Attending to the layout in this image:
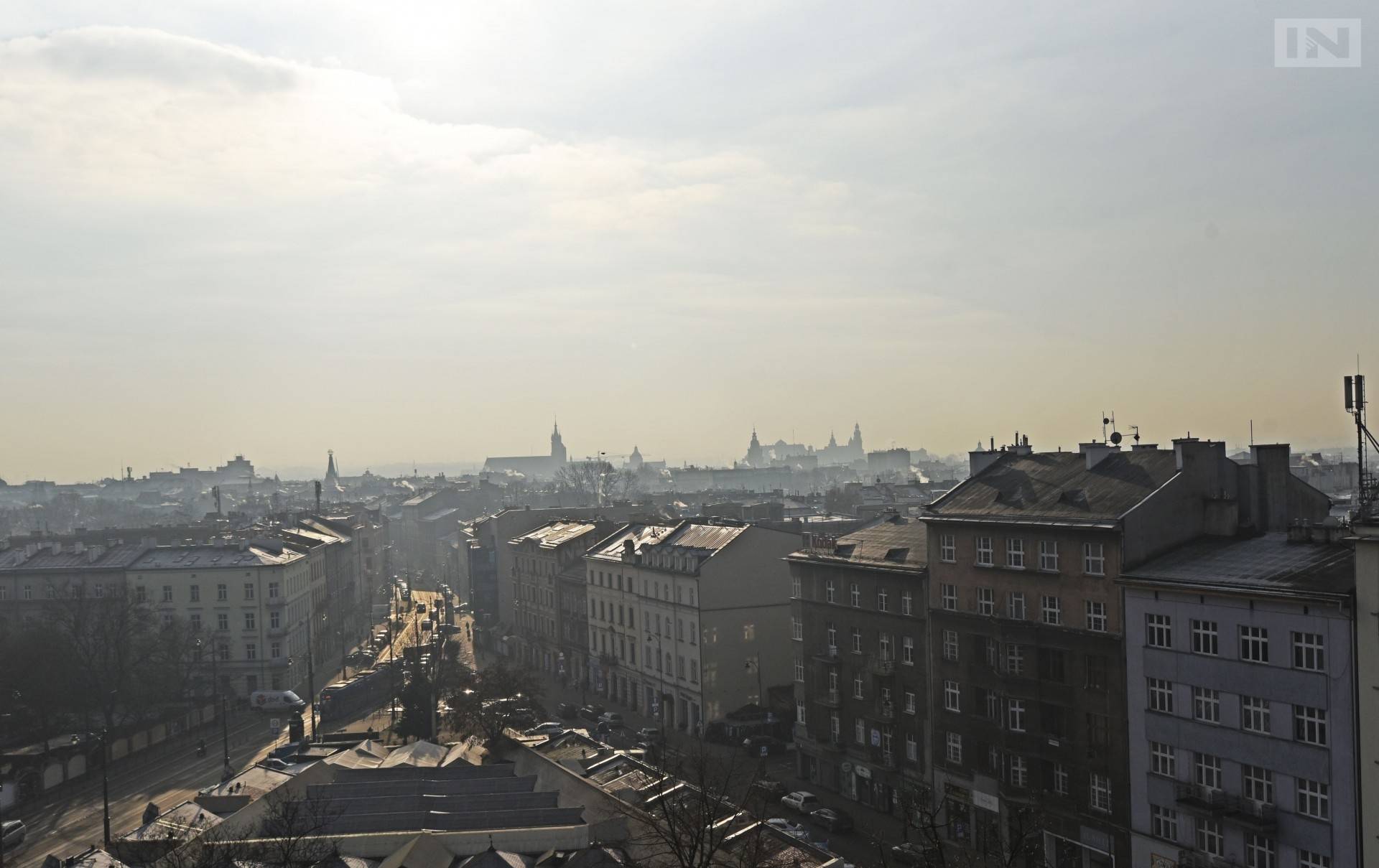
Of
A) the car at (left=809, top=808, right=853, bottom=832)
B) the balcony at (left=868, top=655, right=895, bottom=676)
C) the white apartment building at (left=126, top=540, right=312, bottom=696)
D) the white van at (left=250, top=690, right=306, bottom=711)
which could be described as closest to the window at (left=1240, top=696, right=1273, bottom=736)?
the balcony at (left=868, top=655, right=895, bottom=676)

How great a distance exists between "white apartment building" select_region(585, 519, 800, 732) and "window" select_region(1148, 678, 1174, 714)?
2978 cm

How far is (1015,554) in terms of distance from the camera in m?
41.2

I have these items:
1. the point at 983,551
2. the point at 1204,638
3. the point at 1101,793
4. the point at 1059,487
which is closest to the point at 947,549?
the point at 983,551

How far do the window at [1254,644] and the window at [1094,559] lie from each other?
→ 521 cm

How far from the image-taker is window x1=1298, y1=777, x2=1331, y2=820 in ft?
101

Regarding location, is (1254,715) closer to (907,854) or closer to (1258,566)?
(1258,566)

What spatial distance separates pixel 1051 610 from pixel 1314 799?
397 inches

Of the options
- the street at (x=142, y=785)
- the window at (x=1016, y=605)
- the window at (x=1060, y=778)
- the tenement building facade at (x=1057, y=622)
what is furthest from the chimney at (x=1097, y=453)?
the street at (x=142, y=785)

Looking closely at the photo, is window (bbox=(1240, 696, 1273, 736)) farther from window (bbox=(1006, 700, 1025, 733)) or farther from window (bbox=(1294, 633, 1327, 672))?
window (bbox=(1006, 700, 1025, 733))

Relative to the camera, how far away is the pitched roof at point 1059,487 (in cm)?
3894

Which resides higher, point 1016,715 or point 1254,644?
point 1254,644

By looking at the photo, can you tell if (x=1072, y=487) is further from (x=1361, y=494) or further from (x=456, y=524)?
(x=456, y=524)

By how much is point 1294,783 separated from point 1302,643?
3691mm

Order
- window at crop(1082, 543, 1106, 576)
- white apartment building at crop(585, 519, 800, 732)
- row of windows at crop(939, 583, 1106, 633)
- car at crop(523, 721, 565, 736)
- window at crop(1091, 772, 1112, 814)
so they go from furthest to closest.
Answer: white apartment building at crop(585, 519, 800, 732), car at crop(523, 721, 565, 736), row of windows at crop(939, 583, 1106, 633), window at crop(1082, 543, 1106, 576), window at crop(1091, 772, 1112, 814)
